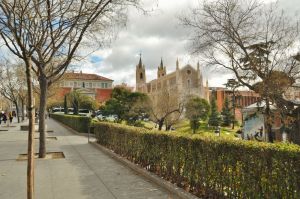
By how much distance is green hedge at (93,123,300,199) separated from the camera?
504 cm

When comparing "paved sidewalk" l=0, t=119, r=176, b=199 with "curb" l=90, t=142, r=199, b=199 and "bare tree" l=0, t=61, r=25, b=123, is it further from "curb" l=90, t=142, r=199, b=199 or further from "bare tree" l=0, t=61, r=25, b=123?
"bare tree" l=0, t=61, r=25, b=123

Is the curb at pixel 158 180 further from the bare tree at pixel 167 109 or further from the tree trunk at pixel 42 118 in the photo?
the bare tree at pixel 167 109

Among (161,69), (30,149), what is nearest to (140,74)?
(161,69)

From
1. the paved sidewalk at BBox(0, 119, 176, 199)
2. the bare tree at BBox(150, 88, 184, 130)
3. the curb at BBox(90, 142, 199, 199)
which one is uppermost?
the bare tree at BBox(150, 88, 184, 130)

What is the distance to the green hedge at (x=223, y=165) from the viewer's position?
198 inches

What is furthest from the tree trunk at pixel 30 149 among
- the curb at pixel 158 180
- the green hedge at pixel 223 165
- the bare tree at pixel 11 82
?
the bare tree at pixel 11 82

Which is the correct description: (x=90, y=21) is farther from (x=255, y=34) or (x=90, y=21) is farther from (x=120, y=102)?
(x=120, y=102)

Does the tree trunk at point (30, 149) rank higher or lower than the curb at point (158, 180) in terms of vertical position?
higher

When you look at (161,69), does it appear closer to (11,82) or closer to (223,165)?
(11,82)

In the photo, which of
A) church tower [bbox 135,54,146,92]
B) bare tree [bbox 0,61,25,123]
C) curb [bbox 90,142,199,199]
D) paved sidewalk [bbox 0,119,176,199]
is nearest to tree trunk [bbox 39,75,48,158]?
paved sidewalk [bbox 0,119,176,199]

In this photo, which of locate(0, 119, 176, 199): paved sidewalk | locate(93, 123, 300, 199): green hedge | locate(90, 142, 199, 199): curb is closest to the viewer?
locate(93, 123, 300, 199): green hedge

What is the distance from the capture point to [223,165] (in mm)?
6492

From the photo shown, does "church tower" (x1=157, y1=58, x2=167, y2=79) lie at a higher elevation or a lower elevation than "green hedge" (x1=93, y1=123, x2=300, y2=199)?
higher

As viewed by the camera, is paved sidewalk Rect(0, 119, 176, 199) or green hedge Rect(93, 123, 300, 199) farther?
paved sidewalk Rect(0, 119, 176, 199)
